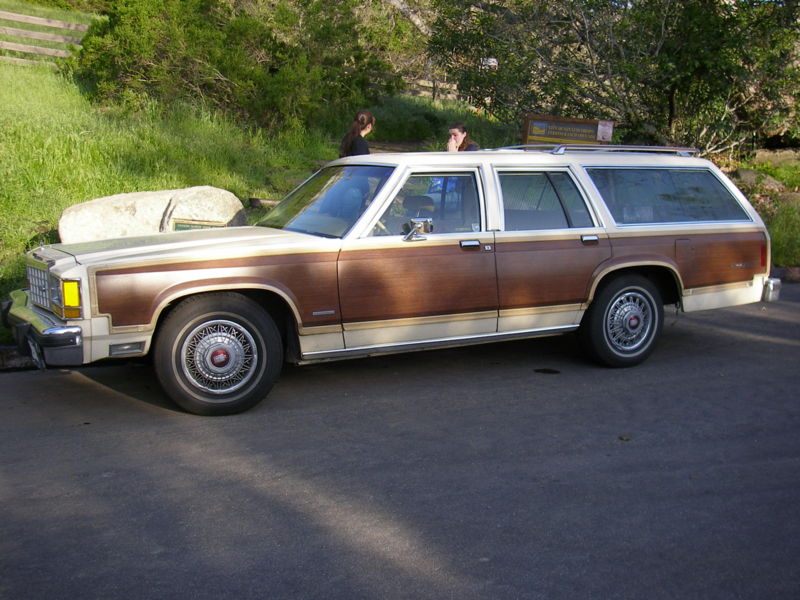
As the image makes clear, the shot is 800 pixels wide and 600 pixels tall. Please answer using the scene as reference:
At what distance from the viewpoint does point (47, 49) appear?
21.1 m

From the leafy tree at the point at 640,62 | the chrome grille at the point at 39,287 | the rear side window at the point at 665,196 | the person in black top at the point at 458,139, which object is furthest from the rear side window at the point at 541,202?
the leafy tree at the point at 640,62

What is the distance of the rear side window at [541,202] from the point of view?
6520 millimetres

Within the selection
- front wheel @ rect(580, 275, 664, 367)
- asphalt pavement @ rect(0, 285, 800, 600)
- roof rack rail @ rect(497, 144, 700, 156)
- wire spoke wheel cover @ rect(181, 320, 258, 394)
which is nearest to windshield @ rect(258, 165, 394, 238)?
wire spoke wheel cover @ rect(181, 320, 258, 394)

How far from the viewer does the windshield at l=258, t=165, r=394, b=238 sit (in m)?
6.09

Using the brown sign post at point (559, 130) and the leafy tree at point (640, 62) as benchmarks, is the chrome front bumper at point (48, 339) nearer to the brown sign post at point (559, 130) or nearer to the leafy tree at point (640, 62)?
the brown sign post at point (559, 130)

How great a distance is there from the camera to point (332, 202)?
6309 mm

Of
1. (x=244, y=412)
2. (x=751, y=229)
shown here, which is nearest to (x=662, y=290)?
(x=751, y=229)

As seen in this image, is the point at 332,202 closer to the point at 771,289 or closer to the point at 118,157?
the point at 771,289

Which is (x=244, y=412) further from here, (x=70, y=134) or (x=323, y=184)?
(x=70, y=134)

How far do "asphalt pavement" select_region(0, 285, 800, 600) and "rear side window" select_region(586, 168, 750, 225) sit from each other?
1324mm

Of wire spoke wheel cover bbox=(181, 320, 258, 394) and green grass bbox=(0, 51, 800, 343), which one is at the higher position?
green grass bbox=(0, 51, 800, 343)

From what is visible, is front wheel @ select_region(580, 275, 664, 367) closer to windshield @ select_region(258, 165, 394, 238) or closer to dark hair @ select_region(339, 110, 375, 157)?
windshield @ select_region(258, 165, 394, 238)

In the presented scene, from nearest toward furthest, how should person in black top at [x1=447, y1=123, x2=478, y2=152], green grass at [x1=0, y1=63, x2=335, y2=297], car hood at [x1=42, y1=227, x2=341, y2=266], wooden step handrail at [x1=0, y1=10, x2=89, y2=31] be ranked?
1. car hood at [x1=42, y1=227, x2=341, y2=266]
2. person in black top at [x1=447, y1=123, x2=478, y2=152]
3. green grass at [x1=0, y1=63, x2=335, y2=297]
4. wooden step handrail at [x1=0, y1=10, x2=89, y2=31]

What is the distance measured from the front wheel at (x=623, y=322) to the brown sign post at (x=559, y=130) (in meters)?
4.86
